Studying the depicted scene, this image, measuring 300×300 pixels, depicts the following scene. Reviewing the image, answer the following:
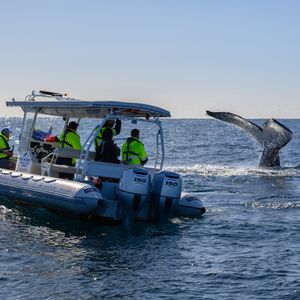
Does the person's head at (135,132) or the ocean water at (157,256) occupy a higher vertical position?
the person's head at (135,132)

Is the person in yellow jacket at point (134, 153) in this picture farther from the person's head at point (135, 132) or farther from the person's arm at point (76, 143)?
the person's arm at point (76, 143)

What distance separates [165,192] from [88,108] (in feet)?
9.94

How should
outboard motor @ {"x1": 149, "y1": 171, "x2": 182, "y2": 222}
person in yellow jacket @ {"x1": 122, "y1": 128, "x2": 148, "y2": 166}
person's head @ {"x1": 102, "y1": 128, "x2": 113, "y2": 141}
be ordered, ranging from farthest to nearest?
person in yellow jacket @ {"x1": 122, "y1": 128, "x2": 148, "y2": 166}, person's head @ {"x1": 102, "y1": 128, "x2": 113, "y2": 141}, outboard motor @ {"x1": 149, "y1": 171, "x2": 182, "y2": 222}

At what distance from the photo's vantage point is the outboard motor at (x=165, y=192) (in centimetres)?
1400

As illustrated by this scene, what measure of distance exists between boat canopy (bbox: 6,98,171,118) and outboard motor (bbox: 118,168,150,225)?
1.48 metres

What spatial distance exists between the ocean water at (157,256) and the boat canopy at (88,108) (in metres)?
2.50

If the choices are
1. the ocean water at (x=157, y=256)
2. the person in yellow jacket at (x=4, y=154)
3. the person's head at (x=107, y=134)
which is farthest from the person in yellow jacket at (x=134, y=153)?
the person in yellow jacket at (x=4, y=154)

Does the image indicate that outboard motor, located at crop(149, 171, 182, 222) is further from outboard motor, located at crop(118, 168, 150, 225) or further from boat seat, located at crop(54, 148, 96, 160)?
boat seat, located at crop(54, 148, 96, 160)

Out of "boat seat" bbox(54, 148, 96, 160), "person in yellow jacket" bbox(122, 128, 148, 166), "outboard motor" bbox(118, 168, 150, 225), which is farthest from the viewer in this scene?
"boat seat" bbox(54, 148, 96, 160)

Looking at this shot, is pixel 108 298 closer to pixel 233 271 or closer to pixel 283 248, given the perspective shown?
pixel 233 271

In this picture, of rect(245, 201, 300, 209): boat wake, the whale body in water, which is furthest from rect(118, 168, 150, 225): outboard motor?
the whale body in water

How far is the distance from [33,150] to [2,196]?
1742 millimetres

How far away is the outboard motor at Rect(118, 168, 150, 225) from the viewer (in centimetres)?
1356

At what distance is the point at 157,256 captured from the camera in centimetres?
1142
